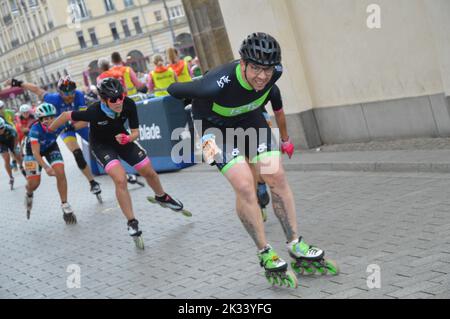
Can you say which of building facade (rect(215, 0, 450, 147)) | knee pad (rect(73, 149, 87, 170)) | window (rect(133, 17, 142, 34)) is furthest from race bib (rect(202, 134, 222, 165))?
window (rect(133, 17, 142, 34))

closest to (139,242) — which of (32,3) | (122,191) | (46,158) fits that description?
(122,191)

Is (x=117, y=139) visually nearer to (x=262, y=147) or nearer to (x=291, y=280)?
(x=262, y=147)

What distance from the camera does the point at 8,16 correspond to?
105375 mm

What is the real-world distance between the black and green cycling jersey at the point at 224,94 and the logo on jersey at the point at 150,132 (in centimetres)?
855

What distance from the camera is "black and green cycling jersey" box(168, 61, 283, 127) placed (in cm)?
591

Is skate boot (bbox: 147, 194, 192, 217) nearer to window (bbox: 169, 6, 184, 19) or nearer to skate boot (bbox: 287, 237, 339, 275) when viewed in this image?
skate boot (bbox: 287, 237, 339, 275)

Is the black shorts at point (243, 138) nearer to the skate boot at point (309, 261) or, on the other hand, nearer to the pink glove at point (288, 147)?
the pink glove at point (288, 147)

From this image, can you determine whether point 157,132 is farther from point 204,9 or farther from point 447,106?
point 447,106

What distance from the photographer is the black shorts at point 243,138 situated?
6.11 meters

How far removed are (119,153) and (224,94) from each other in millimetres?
3661

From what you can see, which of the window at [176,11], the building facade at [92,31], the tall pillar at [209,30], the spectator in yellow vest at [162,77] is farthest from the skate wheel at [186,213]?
the window at [176,11]

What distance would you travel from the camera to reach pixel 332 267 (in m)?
5.74

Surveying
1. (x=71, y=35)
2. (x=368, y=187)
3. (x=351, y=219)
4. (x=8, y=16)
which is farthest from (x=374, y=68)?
(x=8, y=16)
